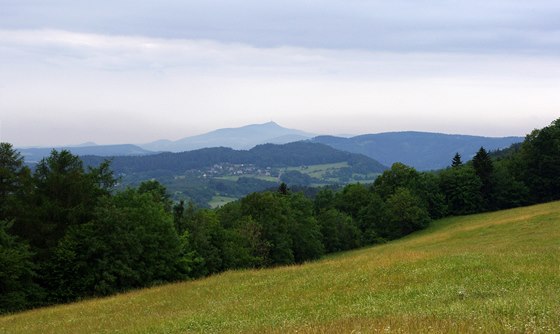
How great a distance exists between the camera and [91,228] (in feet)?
130

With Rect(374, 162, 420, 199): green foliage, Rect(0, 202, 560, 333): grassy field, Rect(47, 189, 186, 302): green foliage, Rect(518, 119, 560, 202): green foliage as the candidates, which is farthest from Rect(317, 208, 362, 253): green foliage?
Rect(0, 202, 560, 333): grassy field

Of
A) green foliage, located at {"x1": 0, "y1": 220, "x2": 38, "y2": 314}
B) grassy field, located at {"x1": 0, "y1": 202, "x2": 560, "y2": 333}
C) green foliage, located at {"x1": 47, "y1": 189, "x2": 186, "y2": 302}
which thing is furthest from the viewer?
green foliage, located at {"x1": 47, "y1": 189, "x2": 186, "y2": 302}

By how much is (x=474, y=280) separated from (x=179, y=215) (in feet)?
161

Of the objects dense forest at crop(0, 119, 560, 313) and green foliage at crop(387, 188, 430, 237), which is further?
green foliage at crop(387, 188, 430, 237)

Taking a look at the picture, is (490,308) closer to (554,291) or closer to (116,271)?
(554,291)

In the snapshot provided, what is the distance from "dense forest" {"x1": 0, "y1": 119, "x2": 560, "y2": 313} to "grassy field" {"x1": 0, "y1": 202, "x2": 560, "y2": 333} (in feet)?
49.5

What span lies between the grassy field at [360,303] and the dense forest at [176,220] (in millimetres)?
15090

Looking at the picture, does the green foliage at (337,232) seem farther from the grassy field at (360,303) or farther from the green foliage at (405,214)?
the grassy field at (360,303)

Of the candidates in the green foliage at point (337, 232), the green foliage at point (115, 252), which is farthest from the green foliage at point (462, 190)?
the green foliage at point (115, 252)

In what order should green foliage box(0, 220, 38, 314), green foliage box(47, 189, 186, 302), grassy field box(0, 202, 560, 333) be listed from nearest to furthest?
grassy field box(0, 202, 560, 333)
green foliage box(0, 220, 38, 314)
green foliage box(47, 189, 186, 302)

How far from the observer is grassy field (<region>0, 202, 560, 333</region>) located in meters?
8.81

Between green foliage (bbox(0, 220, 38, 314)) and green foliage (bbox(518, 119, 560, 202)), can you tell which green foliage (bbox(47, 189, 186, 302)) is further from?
green foliage (bbox(518, 119, 560, 202))

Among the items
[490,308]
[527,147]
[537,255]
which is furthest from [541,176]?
[490,308]

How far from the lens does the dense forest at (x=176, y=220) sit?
38312 mm
